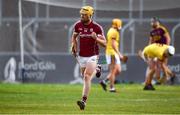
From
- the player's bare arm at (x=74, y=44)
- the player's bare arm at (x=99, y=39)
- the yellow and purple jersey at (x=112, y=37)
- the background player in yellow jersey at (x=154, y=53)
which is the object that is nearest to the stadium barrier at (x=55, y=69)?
the background player in yellow jersey at (x=154, y=53)

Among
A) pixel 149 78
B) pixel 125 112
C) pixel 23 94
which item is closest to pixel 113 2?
pixel 149 78

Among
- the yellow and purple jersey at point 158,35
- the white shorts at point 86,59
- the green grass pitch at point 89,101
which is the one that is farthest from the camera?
the yellow and purple jersey at point 158,35

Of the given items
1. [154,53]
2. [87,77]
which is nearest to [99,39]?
[87,77]

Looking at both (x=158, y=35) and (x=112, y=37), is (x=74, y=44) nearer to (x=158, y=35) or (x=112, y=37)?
(x=112, y=37)

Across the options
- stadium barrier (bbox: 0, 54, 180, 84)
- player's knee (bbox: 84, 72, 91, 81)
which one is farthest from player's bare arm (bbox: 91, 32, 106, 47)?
stadium barrier (bbox: 0, 54, 180, 84)

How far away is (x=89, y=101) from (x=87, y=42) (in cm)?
239

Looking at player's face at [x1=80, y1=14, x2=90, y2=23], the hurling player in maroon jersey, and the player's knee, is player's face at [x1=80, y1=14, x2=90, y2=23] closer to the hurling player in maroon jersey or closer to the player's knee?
the hurling player in maroon jersey

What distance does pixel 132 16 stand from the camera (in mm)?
32969

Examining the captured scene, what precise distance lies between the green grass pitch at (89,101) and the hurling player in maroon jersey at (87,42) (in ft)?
2.48

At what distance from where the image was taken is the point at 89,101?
852 inches

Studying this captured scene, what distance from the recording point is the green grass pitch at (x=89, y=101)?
18.4 m

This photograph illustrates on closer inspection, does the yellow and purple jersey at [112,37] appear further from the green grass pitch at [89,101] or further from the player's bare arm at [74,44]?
the player's bare arm at [74,44]

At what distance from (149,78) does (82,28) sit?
29.2 ft

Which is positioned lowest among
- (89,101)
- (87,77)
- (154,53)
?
(89,101)
